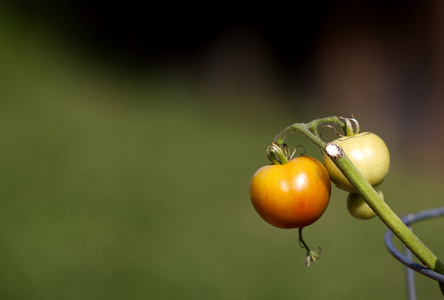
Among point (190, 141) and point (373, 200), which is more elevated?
point (190, 141)

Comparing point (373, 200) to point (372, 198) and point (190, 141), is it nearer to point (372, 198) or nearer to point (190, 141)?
point (372, 198)

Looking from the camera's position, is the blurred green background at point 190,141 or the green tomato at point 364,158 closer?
the green tomato at point 364,158

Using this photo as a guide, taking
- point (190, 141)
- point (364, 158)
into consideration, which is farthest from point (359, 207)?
point (190, 141)

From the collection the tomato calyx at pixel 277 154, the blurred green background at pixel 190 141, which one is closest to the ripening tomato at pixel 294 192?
the tomato calyx at pixel 277 154

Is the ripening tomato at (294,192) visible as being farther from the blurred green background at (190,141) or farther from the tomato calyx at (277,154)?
the blurred green background at (190,141)

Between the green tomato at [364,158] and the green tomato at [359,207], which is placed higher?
the green tomato at [364,158]

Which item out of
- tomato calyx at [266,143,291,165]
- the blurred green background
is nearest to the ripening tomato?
tomato calyx at [266,143,291,165]

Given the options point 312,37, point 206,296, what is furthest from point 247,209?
point 312,37

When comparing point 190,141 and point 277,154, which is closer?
point 277,154
